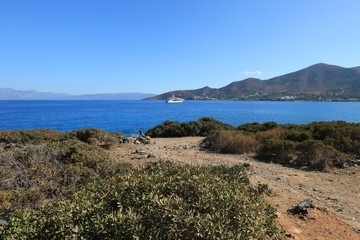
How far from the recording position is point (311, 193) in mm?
7992

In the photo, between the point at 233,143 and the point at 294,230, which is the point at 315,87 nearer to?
the point at 233,143

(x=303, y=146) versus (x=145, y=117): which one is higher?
(x=303, y=146)

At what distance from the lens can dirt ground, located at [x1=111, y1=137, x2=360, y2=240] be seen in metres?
5.38

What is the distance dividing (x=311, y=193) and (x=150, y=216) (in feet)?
21.3

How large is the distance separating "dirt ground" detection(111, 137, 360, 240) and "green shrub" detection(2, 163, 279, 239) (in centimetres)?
210

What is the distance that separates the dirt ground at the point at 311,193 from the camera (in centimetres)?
538

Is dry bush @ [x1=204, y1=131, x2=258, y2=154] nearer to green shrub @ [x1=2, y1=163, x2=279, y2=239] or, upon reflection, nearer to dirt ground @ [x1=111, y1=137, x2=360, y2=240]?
dirt ground @ [x1=111, y1=137, x2=360, y2=240]

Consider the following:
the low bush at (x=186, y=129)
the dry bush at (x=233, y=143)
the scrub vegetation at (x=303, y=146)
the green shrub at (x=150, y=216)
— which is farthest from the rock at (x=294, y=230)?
the low bush at (x=186, y=129)

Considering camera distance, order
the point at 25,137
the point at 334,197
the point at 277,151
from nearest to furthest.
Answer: the point at 334,197
the point at 277,151
the point at 25,137

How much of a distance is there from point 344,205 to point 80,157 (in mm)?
7323

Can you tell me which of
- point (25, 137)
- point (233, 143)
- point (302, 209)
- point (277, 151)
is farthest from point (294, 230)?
point (25, 137)

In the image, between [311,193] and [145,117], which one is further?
[145,117]

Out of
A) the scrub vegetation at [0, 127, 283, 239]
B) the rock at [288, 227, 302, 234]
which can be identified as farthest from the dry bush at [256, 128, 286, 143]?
the scrub vegetation at [0, 127, 283, 239]

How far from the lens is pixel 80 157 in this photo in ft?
26.5
